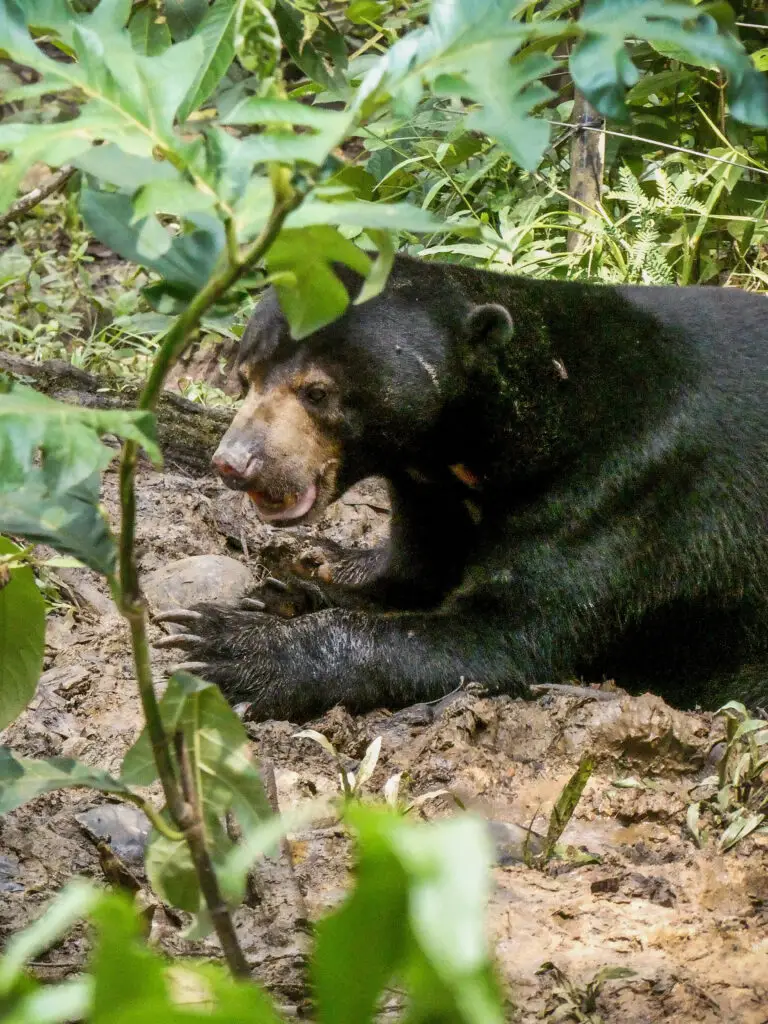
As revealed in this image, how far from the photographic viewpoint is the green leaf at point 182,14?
4297 mm

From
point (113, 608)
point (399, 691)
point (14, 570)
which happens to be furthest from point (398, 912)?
point (113, 608)

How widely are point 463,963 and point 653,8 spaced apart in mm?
1040

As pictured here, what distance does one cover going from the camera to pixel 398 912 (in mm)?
734

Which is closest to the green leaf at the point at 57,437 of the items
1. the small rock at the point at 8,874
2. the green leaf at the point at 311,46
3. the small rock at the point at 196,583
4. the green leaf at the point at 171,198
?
the green leaf at the point at 171,198

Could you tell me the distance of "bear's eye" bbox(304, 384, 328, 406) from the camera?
4.65 m

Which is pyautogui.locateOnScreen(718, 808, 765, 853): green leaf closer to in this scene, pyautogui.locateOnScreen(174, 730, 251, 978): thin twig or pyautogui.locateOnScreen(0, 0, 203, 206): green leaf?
pyautogui.locateOnScreen(174, 730, 251, 978): thin twig

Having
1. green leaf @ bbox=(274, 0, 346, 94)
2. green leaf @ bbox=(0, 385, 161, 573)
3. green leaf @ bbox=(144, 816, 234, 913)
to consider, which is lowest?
green leaf @ bbox=(144, 816, 234, 913)

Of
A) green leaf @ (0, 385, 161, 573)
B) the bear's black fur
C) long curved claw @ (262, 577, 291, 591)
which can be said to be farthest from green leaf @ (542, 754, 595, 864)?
long curved claw @ (262, 577, 291, 591)

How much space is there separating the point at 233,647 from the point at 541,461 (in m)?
1.34

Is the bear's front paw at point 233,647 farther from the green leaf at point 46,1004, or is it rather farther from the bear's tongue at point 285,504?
the green leaf at point 46,1004

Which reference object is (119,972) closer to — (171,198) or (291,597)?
(171,198)

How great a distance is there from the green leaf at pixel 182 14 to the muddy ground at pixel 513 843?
6.81 feet

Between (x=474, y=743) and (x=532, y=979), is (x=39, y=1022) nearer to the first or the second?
(x=532, y=979)

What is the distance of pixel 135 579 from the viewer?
1.57 meters
